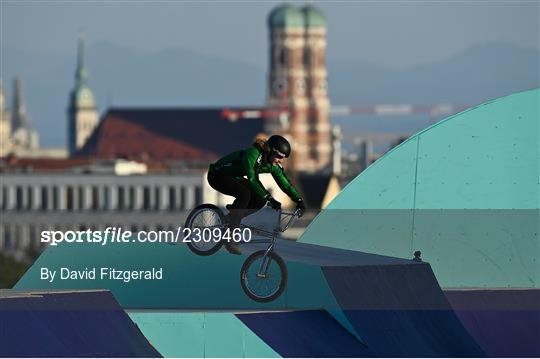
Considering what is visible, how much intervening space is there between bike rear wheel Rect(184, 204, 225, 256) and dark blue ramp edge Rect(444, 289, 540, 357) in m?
4.85

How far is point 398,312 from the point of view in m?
38.8

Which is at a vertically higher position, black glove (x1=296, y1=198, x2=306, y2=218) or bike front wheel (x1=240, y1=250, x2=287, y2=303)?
black glove (x1=296, y1=198, x2=306, y2=218)

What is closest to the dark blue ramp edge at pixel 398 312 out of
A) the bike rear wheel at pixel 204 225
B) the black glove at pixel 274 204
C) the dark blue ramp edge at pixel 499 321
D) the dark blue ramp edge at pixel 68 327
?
the dark blue ramp edge at pixel 499 321

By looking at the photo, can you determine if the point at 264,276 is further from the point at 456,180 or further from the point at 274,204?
the point at 456,180

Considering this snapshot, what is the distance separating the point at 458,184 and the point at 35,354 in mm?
17797

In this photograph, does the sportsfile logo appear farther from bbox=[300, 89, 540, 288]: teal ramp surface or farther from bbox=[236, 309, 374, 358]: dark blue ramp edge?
bbox=[300, 89, 540, 288]: teal ramp surface

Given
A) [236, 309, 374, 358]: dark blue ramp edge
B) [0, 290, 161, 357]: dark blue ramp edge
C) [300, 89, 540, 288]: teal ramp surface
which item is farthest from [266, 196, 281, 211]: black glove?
[300, 89, 540, 288]: teal ramp surface

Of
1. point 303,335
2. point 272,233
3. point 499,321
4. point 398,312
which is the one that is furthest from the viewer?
point 499,321

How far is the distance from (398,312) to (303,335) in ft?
6.57

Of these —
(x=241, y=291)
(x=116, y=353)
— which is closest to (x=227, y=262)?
(x=241, y=291)

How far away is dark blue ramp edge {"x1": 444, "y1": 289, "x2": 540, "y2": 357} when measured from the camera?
41.2 m

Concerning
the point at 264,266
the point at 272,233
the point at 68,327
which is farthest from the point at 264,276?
the point at 68,327

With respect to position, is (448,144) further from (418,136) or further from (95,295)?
(95,295)

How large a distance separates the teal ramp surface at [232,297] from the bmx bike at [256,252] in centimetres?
29
